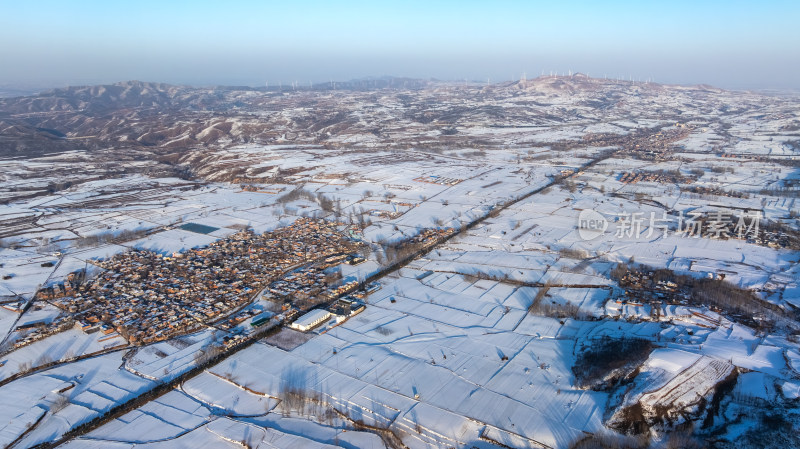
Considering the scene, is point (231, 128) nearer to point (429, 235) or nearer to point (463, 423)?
point (429, 235)

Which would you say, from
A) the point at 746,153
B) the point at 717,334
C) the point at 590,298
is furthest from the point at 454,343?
the point at 746,153

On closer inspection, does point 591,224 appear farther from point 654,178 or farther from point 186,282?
point 186,282

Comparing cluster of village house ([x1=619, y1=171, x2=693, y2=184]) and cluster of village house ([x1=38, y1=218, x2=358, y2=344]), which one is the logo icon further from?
cluster of village house ([x1=38, y1=218, x2=358, y2=344])

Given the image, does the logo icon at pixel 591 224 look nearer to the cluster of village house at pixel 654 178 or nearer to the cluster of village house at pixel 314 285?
the cluster of village house at pixel 654 178

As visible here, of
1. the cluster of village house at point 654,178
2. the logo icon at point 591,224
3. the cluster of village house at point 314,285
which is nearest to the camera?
the cluster of village house at point 314,285

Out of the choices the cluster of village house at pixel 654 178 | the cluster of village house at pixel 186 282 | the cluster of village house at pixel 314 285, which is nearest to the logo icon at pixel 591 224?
the cluster of village house at pixel 654 178

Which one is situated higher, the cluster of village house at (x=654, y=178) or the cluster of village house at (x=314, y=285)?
the cluster of village house at (x=654, y=178)

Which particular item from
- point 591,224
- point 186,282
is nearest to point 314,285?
point 186,282
